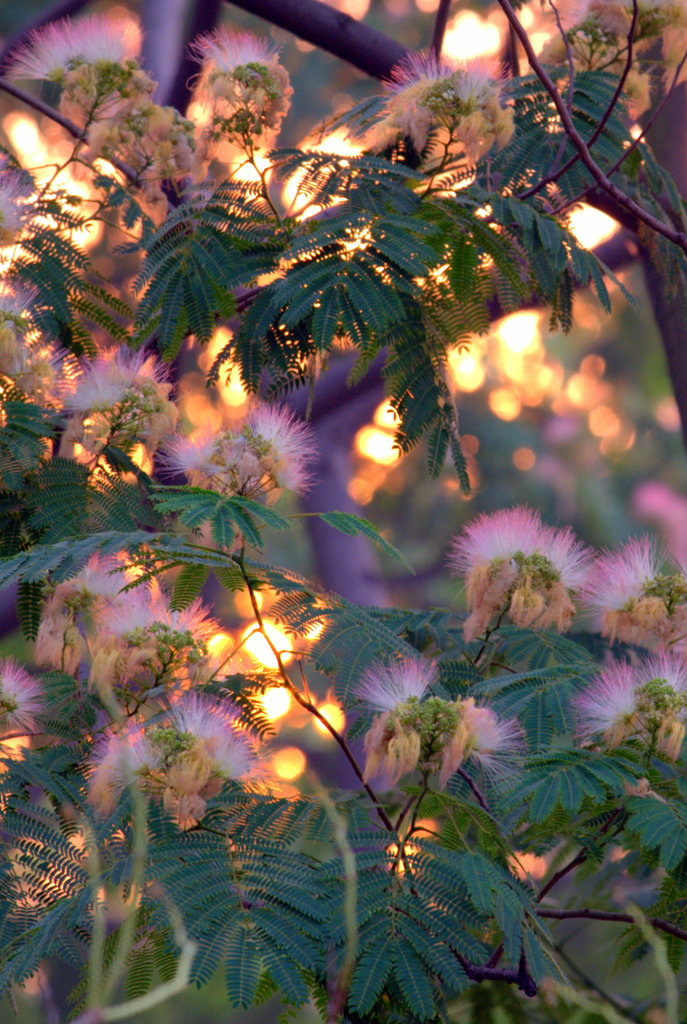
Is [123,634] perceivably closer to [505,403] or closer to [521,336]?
[505,403]

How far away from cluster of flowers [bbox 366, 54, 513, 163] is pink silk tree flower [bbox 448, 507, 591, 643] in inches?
49.9

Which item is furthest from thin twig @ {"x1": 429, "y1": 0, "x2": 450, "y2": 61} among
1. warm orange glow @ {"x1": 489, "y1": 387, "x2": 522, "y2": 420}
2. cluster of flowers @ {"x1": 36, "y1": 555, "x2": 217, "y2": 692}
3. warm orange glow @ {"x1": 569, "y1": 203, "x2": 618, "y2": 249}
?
warm orange glow @ {"x1": 489, "y1": 387, "x2": 522, "y2": 420}

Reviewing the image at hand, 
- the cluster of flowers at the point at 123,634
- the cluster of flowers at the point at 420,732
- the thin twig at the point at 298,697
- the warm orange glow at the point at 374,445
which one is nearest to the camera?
the cluster of flowers at the point at 420,732

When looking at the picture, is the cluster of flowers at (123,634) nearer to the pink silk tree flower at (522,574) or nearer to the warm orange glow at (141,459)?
the warm orange glow at (141,459)

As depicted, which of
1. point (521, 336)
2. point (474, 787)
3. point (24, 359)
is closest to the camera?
point (474, 787)

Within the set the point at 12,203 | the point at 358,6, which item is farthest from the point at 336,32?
the point at 358,6

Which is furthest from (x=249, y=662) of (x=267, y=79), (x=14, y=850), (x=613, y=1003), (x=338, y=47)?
(x=338, y=47)

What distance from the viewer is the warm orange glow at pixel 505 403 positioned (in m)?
10.2

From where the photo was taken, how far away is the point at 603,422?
11.0 m

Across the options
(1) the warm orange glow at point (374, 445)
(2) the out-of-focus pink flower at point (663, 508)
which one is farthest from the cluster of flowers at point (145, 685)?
(1) the warm orange glow at point (374, 445)

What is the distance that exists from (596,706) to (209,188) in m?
2.14

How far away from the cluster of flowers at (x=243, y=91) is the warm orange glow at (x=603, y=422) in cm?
802

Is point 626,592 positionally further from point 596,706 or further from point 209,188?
point 209,188

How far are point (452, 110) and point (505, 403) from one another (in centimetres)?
748
